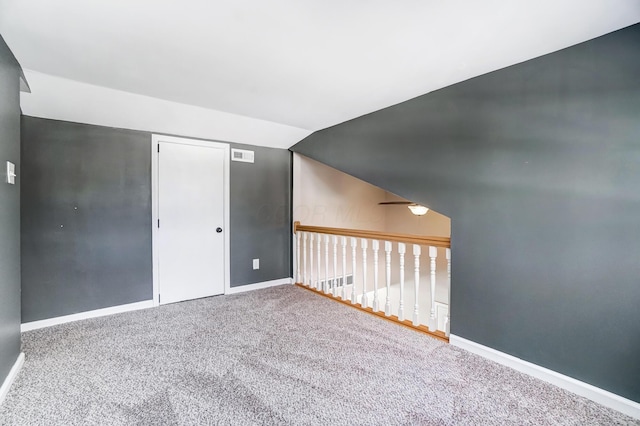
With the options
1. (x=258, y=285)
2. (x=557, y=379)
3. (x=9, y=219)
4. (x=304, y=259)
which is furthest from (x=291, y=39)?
(x=258, y=285)

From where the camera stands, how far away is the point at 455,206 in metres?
2.34

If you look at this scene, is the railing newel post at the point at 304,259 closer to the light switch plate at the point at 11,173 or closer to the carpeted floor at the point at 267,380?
the carpeted floor at the point at 267,380

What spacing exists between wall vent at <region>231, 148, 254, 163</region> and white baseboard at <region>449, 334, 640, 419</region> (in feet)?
10.1

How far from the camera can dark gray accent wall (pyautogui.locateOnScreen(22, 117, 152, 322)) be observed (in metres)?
2.66

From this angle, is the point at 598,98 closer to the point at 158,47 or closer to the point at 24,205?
the point at 158,47

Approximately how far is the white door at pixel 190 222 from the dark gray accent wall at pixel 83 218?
6.4 inches

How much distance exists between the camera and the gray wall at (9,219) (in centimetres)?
170

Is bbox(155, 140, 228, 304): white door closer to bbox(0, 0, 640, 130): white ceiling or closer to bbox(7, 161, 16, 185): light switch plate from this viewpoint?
bbox(0, 0, 640, 130): white ceiling

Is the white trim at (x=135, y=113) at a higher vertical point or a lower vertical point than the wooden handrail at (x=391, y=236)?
higher

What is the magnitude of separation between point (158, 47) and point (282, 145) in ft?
7.54

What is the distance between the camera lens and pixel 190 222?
347 cm

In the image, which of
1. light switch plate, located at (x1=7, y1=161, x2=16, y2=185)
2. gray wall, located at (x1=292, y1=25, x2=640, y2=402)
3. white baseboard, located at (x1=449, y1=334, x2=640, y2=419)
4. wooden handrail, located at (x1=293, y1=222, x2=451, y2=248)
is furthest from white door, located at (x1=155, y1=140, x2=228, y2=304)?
white baseboard, located at (x1=449, y1=334, x2=640, y2=419)

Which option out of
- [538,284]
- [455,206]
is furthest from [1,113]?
[538,284]

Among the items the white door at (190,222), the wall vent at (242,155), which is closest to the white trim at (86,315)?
the white door at (190,222)
